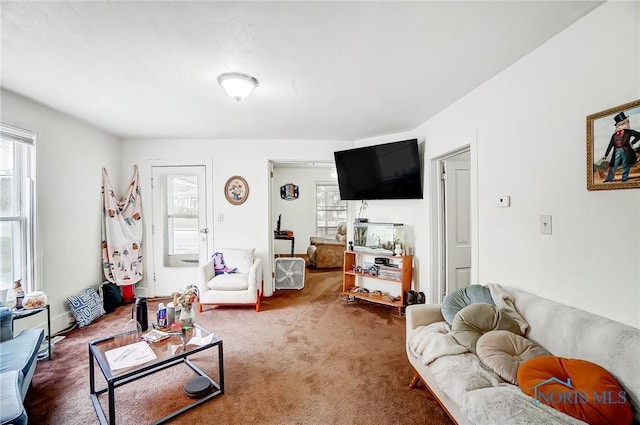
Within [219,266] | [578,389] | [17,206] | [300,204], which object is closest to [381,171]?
[219,266]

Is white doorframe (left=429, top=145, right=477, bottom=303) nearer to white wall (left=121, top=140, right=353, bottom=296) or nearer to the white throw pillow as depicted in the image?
white wall (left=121, top=140, right=353, bottom=296)

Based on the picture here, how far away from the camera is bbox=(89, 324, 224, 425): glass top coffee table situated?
1723 millimetres

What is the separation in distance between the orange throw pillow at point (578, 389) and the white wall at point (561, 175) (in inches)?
15.5

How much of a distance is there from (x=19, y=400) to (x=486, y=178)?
3.25 m

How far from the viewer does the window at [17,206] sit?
265 centimetres

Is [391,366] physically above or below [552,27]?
below

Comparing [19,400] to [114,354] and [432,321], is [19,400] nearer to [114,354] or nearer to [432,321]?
[114,354]

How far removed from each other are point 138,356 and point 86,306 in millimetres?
2120

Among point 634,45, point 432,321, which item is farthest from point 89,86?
point 634,45

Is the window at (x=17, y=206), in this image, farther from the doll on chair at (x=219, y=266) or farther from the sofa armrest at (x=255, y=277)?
the sofa armrest at (x=255, y=277)

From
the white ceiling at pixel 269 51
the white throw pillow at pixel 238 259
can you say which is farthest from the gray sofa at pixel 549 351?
the white throw pillow at pixel 238 259

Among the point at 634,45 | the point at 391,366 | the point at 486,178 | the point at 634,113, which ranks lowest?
the point at 391,366

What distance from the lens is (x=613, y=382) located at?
4.07ft

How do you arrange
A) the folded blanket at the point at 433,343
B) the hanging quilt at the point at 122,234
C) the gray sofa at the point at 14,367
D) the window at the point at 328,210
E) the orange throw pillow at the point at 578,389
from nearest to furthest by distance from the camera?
the orange throw pillow at the point at 578,389 → the gray sofa at the point at 14,367 → the folded blanket at the point at 433,343 → the hanging quilt at the point at 122,234 → the window at the point at 328,210
